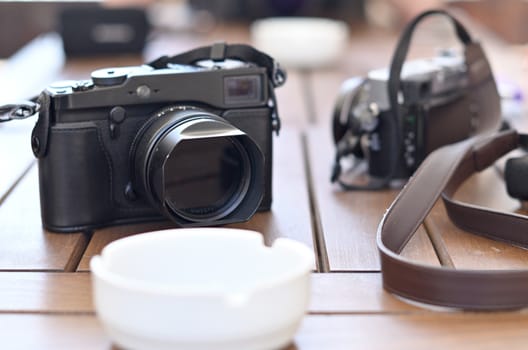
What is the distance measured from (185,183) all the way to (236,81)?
106mm

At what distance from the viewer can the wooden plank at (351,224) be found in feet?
2.56

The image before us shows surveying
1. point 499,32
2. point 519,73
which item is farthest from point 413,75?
point 499,32

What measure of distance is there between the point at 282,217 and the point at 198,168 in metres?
0.09

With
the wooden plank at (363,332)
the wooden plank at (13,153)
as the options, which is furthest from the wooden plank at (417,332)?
the wooden plank at (13,153)

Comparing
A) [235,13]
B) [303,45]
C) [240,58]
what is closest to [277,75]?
[240,58]

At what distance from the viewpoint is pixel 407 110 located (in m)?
0.99

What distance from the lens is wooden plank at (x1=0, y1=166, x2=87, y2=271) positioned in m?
0.77

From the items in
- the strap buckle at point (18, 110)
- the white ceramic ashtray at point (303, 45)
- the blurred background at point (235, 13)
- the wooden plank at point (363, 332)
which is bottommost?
the blurred background at point (235, 13)

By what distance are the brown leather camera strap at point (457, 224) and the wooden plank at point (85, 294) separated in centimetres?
2

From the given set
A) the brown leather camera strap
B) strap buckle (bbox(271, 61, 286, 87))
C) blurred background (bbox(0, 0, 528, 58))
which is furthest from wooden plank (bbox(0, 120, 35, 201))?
blurred background (bbox(0, 0, 528, 58))

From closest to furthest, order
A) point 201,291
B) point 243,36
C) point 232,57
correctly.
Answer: point 201,291, point 232,57, point 243,36

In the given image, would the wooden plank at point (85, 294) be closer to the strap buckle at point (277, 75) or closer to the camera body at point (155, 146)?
the camera body at point (155, 146)

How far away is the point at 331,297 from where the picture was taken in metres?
0.70

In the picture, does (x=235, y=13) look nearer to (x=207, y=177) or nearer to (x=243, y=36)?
(x=243, y=36)
